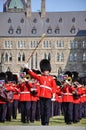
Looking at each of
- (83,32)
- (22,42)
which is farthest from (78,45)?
(22,42)

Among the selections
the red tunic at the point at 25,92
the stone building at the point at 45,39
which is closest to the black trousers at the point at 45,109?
the red tunic at the point at 25,92

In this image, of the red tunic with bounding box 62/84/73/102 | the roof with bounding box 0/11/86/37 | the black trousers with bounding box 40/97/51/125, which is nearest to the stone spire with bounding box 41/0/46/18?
the roof with bounding box 0/11/86/37

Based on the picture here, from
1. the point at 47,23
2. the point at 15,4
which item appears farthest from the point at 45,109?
the point at 15,4

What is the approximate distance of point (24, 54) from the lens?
127688mm

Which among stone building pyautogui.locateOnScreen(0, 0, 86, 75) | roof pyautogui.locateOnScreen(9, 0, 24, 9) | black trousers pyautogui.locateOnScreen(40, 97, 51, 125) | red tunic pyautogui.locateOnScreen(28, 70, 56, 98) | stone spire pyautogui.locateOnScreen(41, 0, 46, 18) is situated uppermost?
roof pyautogui.locateOnScreen(9, 0, 24, 9)

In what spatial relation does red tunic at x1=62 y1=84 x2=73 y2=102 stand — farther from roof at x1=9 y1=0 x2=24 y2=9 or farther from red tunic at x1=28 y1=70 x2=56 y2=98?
roof at x1=9 y1=0 x2=24 y2=9

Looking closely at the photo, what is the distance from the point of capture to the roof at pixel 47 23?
124m

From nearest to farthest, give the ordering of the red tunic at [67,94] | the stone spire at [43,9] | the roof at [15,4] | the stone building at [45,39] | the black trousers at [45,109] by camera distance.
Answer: the black trousers at [45,109] < the red tunic at [67,94] < the stone building at [45,39] < the stone spire at [43,9] < the roof at [15,4]

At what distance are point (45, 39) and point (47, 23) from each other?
3.53 m

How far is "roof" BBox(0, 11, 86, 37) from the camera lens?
4894 inches

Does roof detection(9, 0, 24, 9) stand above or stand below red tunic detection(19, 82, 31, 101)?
above

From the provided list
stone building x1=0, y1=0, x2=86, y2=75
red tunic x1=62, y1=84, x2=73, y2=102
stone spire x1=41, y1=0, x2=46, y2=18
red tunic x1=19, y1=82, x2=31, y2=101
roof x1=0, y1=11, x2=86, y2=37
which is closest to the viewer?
red tunic x1=19, y1=82, x2=31, y2=101

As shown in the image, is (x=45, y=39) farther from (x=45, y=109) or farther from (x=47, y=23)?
(x=45, y=109)

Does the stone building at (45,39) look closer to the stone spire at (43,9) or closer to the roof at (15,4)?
the stone spire at (43,9)
